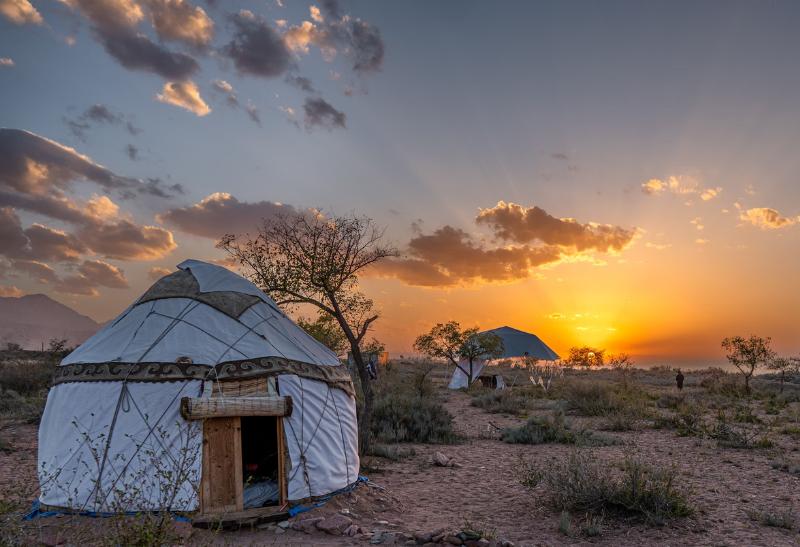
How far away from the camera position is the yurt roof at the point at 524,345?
35969mm

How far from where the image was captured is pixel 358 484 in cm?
939

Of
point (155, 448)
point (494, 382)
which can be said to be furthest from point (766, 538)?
point (494, 382)

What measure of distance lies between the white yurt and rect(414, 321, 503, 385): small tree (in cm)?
2033

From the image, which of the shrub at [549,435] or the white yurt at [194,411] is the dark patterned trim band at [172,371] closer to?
the white yurt at [194,411]

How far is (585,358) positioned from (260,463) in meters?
38.9

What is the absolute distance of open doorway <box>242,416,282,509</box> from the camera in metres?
7.98

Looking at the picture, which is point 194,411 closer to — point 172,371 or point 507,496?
point 172,371

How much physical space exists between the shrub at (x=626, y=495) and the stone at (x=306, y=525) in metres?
3.37

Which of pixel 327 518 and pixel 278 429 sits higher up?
pixel 278 429

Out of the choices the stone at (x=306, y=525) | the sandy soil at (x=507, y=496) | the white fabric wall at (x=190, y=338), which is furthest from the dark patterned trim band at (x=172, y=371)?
the stone at (x=306, y=525)

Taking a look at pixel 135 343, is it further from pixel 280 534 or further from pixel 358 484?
pixel 358 484

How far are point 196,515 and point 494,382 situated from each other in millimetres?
24002

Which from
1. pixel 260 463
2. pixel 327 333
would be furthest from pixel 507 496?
pixel 327 333

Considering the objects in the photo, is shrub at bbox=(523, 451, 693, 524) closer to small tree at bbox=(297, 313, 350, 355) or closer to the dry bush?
the dry bush
